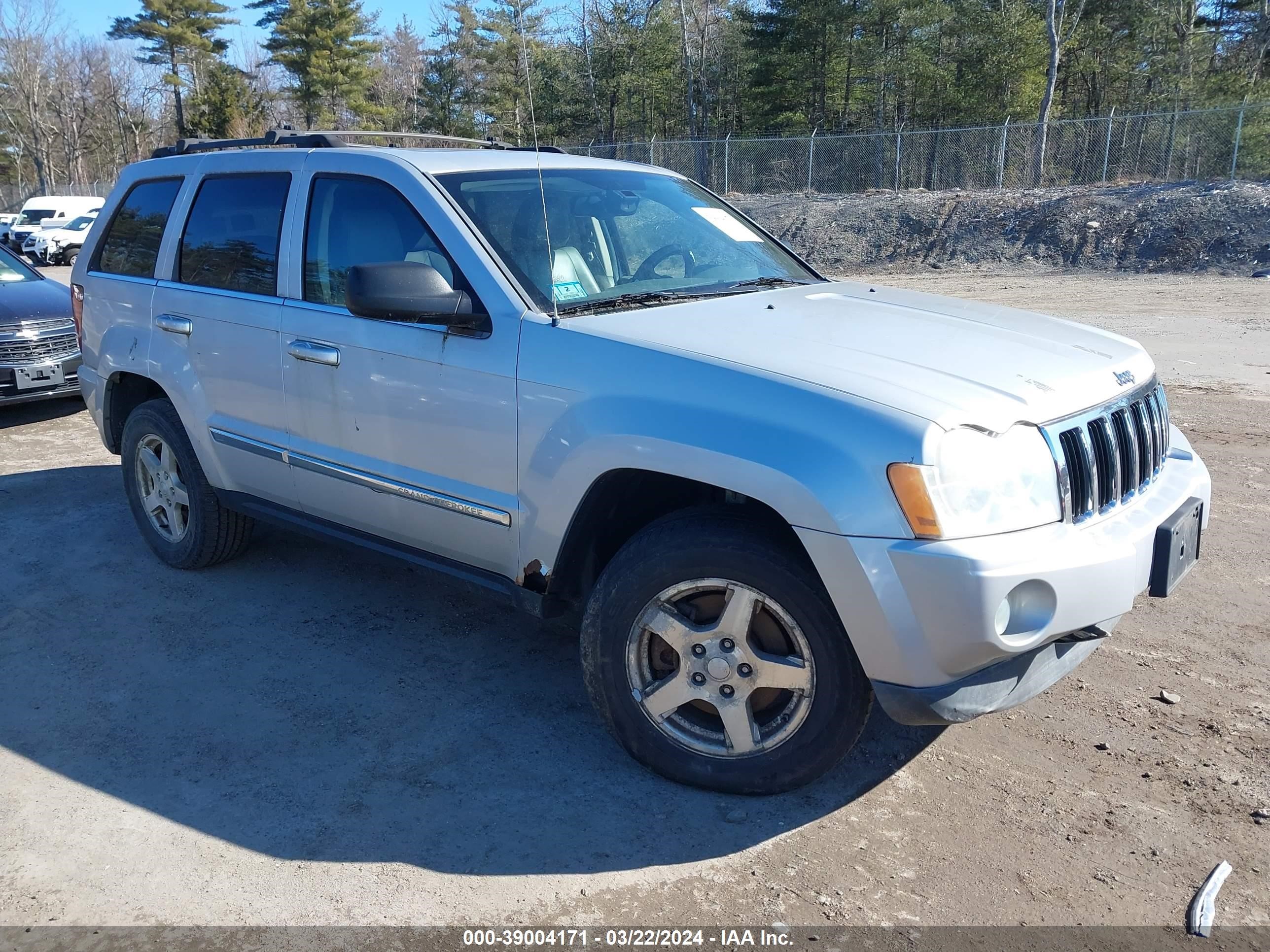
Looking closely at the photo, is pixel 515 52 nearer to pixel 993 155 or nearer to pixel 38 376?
pixel 38 376

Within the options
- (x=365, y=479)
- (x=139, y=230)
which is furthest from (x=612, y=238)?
(x=139, y=230)

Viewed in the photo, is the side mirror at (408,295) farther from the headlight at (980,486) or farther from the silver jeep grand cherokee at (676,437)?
the headlight at (980,486)

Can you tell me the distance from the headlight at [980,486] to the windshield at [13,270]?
1004cm

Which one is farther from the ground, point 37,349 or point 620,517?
point 620,517

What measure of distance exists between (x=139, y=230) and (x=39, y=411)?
526 cm

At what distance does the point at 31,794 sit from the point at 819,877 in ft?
8.26

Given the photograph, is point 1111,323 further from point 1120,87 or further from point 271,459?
point 1120,87

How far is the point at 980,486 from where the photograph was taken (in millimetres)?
2670

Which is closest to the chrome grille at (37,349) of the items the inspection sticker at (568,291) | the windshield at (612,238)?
the windshield at (612,238)

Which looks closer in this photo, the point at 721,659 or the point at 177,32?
the point at 721,659

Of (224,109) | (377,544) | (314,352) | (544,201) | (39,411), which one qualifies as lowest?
(39,411)

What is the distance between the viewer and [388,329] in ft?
12.3

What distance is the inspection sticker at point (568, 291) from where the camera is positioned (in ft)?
11.7

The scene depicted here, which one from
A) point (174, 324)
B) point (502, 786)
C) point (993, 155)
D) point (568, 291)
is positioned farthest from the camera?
point (993, 155)
